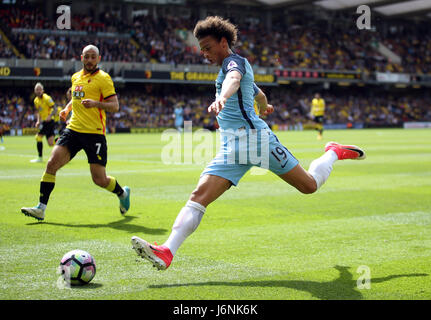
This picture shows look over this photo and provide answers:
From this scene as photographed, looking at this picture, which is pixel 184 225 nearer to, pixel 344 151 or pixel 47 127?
pixel 344 151

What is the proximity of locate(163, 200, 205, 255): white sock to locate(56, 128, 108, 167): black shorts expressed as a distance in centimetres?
355

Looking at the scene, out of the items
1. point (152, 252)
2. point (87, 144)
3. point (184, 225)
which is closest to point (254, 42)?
point (87, 144)

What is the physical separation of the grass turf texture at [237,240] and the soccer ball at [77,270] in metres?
0.09

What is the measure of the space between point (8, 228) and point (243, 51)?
47895 mm

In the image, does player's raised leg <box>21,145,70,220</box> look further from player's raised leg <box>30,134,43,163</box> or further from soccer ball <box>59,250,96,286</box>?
player's raised leg <box>30,134,43,163</box>

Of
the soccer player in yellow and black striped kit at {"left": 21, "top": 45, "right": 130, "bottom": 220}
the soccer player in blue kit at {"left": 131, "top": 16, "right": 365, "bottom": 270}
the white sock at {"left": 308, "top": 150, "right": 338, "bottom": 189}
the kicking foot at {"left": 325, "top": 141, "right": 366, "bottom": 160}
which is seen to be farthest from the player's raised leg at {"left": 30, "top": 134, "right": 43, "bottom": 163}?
the soccer player in blue kit at {"left": 131, "top": 16, "right": 365, "bottom": 270}

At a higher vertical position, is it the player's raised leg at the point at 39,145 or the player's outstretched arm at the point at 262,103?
the player's outstretched arm at the point at 262,103

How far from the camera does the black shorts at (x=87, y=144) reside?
27.7 feet

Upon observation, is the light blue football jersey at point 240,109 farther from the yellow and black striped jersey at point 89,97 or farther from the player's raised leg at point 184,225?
the yellow and black striped jersey at point 89,97

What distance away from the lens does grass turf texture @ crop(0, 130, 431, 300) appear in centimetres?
500

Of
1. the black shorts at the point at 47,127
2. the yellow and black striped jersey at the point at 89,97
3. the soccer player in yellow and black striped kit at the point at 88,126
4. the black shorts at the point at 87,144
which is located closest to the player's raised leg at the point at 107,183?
the soccer player in yellow and black striped kit at the point at 88,126
